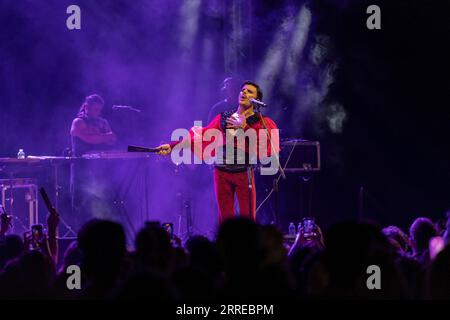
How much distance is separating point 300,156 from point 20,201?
16.5 ft

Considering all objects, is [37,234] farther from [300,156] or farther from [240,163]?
[300,156]

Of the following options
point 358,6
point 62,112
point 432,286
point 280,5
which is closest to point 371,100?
point 358,6

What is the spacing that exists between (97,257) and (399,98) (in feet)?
28.5

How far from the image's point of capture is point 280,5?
1230 centimetres

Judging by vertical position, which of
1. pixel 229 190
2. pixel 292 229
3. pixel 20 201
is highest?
pixel 229 190

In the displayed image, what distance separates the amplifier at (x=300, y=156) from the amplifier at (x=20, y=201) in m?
4.62

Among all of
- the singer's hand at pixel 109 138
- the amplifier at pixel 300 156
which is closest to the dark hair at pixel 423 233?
the amplifier at pixel 300 156

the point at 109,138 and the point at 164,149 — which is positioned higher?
the point at 109,138

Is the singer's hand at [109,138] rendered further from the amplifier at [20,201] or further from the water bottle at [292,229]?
the water bottle at [292,229]

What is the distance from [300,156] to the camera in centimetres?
1075

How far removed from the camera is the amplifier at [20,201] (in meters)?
11.2

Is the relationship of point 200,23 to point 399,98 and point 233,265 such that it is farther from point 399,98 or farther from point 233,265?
point 233,265

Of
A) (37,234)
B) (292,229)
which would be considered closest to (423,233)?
(37,234)

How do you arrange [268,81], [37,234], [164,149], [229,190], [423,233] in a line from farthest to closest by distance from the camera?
[268,81], [229,190], [164,149], [37,234], [423,233]
